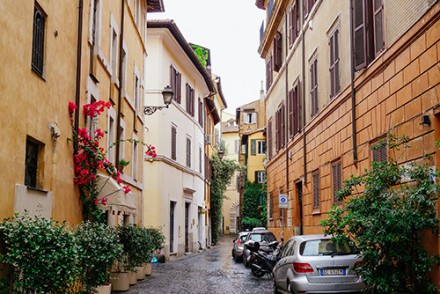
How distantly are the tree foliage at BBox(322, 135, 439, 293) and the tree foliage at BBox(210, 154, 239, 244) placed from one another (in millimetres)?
38060

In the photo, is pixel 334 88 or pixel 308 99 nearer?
pixel 334 88

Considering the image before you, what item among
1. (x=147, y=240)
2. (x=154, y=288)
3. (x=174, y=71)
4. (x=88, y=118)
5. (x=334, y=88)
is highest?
(x=174, y=71)

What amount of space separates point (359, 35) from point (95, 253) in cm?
759

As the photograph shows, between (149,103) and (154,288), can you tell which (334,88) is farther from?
(149,103)

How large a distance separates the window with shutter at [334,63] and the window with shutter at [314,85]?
2.04 meters

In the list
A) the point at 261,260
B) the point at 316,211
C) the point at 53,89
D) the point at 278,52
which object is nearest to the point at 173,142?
the point at 278,52

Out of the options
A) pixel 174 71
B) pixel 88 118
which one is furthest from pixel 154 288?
pixel 174 71

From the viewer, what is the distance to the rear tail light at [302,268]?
1151 cm

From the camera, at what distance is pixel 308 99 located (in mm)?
20484

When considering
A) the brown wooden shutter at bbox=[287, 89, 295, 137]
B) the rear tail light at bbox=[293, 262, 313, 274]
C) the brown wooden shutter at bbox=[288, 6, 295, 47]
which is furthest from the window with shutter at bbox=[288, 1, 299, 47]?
the rear tail light at bbox=[293, 262, 313, 274]

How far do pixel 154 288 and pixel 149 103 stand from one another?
14289mm

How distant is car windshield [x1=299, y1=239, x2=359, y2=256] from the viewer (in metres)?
11.7

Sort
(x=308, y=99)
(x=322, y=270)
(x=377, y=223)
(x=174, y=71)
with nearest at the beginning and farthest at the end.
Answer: (x=377, y=223), (x=322, y=270), (x=308, y=99), (x=174, y=71)

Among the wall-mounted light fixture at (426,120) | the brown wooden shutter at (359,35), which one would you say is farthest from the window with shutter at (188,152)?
the wall-mounted light fixture at (426,120)
